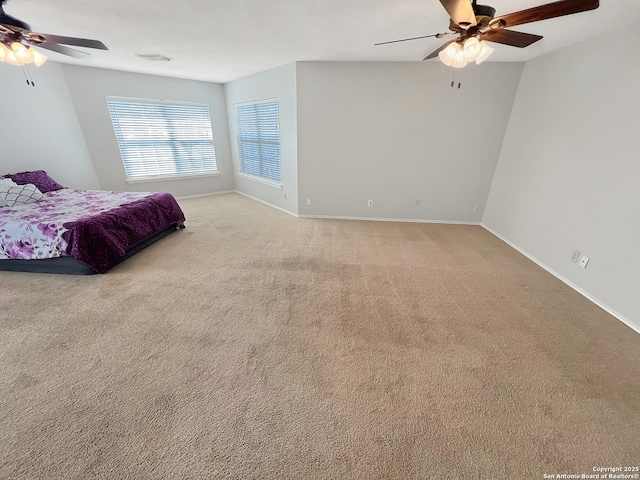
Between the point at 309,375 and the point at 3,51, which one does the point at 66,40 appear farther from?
the point at 309,375

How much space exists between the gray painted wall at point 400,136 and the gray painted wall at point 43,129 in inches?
145

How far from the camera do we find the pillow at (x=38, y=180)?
3100 millimetres

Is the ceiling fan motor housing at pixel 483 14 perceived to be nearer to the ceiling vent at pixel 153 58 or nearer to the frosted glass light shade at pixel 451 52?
the frosted glass light shade at pixel 451 52

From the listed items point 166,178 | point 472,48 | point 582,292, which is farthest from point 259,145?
point 582,292

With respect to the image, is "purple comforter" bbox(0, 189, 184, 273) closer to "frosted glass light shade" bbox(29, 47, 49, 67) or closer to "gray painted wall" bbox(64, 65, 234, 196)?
"frosted glass light shade" bbox(29, 47, 49, 67)

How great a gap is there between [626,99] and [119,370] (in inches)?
175

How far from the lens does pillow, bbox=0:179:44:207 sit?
9.06 feet

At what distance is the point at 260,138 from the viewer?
4.71 m

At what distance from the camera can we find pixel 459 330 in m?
1.87

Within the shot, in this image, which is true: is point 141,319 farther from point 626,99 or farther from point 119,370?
point 626,99

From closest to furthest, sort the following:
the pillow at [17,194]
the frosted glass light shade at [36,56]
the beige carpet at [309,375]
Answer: the beige carpet at [309,375]
the frosted glass light shade at [36,56]
the pillow at [17,194]

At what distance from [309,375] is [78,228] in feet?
8.42

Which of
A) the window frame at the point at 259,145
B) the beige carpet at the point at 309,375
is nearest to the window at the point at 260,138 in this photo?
the window frame at the point at 259,145

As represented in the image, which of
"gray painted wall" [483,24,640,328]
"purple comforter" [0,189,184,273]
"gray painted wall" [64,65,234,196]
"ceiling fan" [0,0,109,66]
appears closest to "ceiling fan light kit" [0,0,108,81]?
"ceiling fan" [0,0,109,66]
